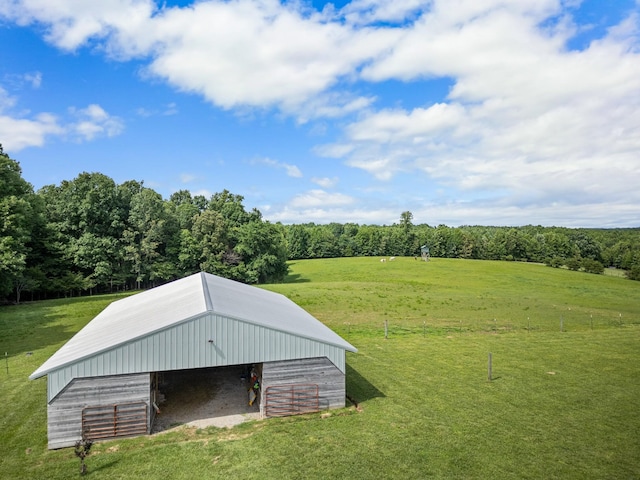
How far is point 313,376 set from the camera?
45.5 feet

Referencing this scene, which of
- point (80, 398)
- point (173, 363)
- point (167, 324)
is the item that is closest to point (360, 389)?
point (173, 363)

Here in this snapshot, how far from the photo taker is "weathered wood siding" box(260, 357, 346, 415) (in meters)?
13.4

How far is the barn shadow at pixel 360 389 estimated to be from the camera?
49.6 feet

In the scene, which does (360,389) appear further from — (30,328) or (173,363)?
(30,328)

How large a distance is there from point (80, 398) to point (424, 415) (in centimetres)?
1116

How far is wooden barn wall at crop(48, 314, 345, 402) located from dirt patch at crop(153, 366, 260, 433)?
2.28 meters

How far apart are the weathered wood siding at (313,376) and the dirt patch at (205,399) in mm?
1464

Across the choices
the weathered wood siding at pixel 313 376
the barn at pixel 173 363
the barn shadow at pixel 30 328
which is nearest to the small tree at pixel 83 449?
the barn at pixel 173 363

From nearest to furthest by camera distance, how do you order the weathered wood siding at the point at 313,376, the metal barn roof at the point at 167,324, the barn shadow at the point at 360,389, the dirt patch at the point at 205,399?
the metal barn roof at the point at 167,324
the dirt patch at the point at 205,399
the weathered wood siding at the point at 313,376
the barn shadow at the point at 360,389

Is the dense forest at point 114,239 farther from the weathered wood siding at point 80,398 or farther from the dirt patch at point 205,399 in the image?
the weathered wood siding at point 80,398

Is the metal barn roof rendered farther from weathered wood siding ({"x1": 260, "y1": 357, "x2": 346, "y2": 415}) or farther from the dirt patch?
the dirt patch

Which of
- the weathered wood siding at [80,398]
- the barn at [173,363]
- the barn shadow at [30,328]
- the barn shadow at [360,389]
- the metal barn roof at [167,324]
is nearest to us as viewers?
the weathered wood siding at [80,398]

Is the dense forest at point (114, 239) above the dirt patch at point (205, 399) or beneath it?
above

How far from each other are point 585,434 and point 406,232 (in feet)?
287
